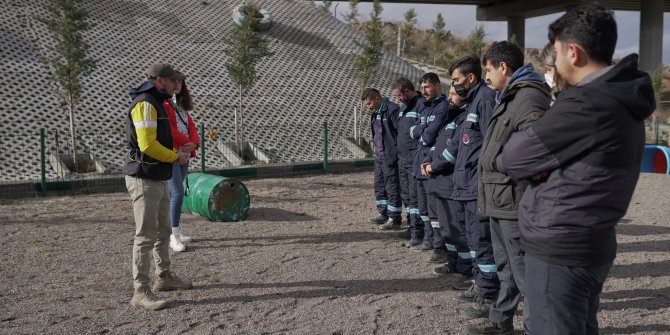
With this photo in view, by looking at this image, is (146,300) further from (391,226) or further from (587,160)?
(391,226)

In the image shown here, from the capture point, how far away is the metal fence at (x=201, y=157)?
11188 millimetres

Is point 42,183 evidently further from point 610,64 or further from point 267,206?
point 610,64

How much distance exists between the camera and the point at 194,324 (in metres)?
4.35

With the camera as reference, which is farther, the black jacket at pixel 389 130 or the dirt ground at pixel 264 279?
the black jacket at pixel 389 130

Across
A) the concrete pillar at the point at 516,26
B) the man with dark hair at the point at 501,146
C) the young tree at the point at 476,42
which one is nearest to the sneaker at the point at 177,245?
the man with dark hair at the point at 501,146

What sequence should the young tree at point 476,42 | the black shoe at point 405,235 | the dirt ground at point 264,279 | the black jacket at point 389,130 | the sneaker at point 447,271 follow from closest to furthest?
the dirt ground at point 264,279 < the sneaker at point 447,271 < the black shoe at point 405,235 < the black jacket at point 389,130 < the young tree at point 476,42

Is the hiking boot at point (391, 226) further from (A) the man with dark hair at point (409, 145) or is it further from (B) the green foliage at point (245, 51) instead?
(B) the green foliage at point (245, 51)

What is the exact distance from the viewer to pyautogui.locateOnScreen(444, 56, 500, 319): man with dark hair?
14.4ft

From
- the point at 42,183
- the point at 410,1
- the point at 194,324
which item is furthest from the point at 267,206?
the point at 410,1

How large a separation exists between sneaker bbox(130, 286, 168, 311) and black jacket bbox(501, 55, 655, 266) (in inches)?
127

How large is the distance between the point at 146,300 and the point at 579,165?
359 cm

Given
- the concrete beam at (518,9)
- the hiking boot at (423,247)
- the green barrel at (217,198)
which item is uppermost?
the concrete beam at (518,9)

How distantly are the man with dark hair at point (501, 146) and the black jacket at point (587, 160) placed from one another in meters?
0.66

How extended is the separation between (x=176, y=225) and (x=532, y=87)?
4.46m
